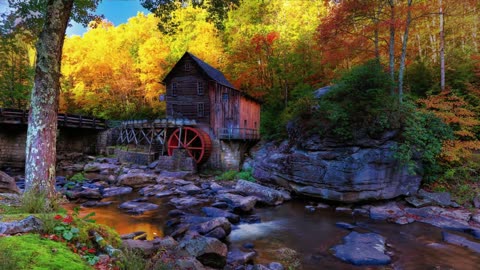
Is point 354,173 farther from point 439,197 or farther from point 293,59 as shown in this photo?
point 293,59

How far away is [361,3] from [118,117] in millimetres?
27055

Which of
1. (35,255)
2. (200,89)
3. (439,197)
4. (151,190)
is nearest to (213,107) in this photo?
(200,89)

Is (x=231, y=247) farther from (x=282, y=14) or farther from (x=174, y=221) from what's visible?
(x=282, y=14)

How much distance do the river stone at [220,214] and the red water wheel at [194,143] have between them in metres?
9.26

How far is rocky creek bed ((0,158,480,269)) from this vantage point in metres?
5.98

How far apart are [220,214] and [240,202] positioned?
1352mm

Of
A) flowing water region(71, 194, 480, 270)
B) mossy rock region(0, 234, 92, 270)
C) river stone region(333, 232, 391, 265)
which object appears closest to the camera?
mossy rock region(0, 234, 92, 270)

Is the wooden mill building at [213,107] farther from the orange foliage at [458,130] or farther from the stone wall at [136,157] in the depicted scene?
the orange foliage at [458,130]

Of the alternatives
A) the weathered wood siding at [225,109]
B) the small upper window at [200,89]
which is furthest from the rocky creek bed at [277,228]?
the small upper window at [200,89]

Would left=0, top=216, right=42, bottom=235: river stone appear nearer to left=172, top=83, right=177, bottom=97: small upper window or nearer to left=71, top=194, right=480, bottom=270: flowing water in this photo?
left=71, top=194, right=480, bottom=270: flowing water

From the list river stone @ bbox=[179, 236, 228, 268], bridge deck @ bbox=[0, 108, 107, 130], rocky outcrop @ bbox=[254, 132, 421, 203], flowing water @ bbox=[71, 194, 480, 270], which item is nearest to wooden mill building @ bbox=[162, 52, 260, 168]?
rocky outcrop @ bbox=[254, 132, 421, 203]

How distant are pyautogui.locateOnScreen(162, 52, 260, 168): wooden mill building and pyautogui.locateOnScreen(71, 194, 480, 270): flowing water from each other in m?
9.06

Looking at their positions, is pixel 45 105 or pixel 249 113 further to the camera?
pixel 249 113

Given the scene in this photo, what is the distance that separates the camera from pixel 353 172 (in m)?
10.8
